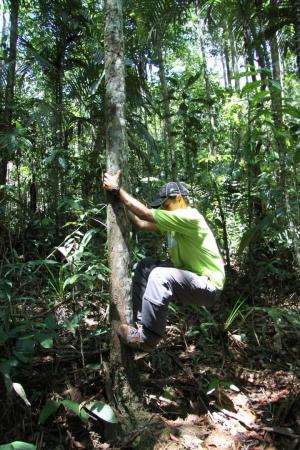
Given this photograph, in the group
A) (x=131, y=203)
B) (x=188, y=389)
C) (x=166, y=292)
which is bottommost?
(x=188, y=389)

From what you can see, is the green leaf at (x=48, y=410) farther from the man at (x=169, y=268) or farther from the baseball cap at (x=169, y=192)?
the baseball cap at (x=169, y=192)

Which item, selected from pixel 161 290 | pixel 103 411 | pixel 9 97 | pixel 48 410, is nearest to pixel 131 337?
pixel 161 290

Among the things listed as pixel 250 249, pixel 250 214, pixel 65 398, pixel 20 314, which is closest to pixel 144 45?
pixel 250 214

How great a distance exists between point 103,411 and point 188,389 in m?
1.17

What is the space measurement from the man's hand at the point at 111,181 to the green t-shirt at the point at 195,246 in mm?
626

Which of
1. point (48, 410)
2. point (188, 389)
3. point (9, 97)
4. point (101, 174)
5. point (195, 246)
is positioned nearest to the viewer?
point (48, 410)

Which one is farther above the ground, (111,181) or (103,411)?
(111,181)

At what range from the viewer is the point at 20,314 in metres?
4.00

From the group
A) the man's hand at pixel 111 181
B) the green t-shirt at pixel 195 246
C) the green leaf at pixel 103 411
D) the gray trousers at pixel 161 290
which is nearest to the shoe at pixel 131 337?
the gray trousers at pixel 161 290

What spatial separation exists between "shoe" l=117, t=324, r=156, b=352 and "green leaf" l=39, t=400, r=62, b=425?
0.69m

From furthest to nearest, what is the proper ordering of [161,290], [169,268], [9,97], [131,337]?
[9,97]
[169,268]
[161,290]
[131,337]

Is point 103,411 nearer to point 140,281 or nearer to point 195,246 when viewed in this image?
point 140,281

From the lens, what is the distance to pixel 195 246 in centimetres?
398

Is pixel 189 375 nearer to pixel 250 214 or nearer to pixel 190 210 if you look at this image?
pixel 190 210
